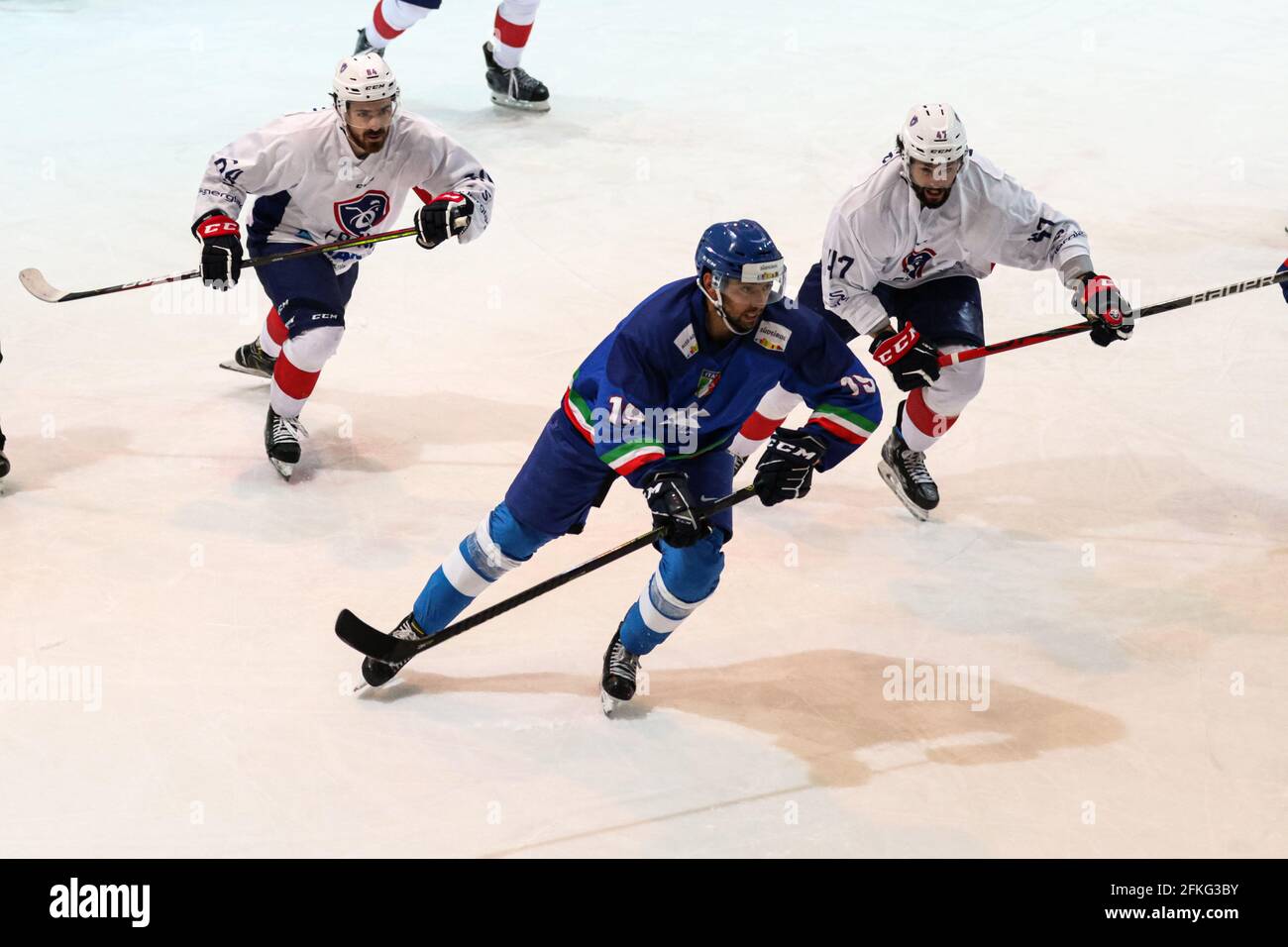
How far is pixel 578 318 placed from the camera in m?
5.15

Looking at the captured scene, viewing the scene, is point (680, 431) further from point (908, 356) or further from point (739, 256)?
point (908, 356)

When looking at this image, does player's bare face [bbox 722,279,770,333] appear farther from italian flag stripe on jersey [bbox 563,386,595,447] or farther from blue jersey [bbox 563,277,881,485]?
italian flag stripe on jersey [bbox 563,386,595,447]

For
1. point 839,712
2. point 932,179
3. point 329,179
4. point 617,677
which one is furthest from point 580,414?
point 329,179

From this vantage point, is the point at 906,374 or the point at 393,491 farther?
the point at 393,491

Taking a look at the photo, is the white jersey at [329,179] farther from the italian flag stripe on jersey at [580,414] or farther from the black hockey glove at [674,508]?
the black hockey glove at [674,508]

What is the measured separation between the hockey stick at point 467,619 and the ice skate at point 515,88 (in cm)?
441

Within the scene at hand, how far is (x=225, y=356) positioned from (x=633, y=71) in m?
3.56

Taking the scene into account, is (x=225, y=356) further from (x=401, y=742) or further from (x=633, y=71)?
(x=633, y=71)

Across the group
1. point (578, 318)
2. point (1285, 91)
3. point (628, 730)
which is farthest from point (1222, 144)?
point (628, 730)

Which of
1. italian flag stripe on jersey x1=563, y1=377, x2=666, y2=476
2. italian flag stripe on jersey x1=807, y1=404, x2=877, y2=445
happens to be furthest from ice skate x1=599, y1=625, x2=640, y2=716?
italian flag stripe on jersey x1=807, y1=404, x2=877, y2=445

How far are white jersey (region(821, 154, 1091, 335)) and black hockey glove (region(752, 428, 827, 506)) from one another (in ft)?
2.88

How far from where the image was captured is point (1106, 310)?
3701 mm

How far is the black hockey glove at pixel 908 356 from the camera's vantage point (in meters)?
3.74

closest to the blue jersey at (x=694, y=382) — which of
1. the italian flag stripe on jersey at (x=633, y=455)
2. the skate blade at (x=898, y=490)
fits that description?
the italian flag stripe on jersey at (x=633, y=455)
